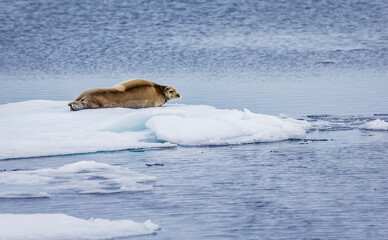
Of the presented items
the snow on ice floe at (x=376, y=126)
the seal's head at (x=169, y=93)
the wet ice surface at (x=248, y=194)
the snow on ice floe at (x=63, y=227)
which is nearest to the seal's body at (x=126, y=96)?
the seal's head at (x=169, y=93)

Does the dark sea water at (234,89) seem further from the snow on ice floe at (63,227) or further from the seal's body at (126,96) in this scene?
the seal's body at (126,96)

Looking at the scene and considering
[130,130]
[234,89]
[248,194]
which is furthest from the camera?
[234,89]

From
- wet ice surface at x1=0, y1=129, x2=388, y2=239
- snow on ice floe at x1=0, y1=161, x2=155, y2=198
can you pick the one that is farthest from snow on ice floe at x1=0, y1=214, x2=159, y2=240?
snow on ice floe at x1=0, y1=161, x2=155, y2=198

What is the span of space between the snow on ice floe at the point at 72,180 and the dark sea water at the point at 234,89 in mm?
219

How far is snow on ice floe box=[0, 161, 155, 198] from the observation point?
7766 millimetres

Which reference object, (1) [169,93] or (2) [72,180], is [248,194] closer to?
(2) [72,180]

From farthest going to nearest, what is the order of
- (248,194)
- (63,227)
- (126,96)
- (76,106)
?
(126,96) → (76,106) → (248,194) → (63,227)

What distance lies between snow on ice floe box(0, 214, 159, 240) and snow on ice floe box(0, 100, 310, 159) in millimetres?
2985

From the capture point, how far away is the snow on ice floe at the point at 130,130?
32.8 feet

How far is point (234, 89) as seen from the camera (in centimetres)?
1762

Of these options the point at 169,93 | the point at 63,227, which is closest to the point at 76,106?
the point at 169,93

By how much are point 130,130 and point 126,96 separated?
1673 mm

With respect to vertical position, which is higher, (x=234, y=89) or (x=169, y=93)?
(x=169, y=93)

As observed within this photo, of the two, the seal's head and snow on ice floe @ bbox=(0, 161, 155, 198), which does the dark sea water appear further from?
the seal's head
